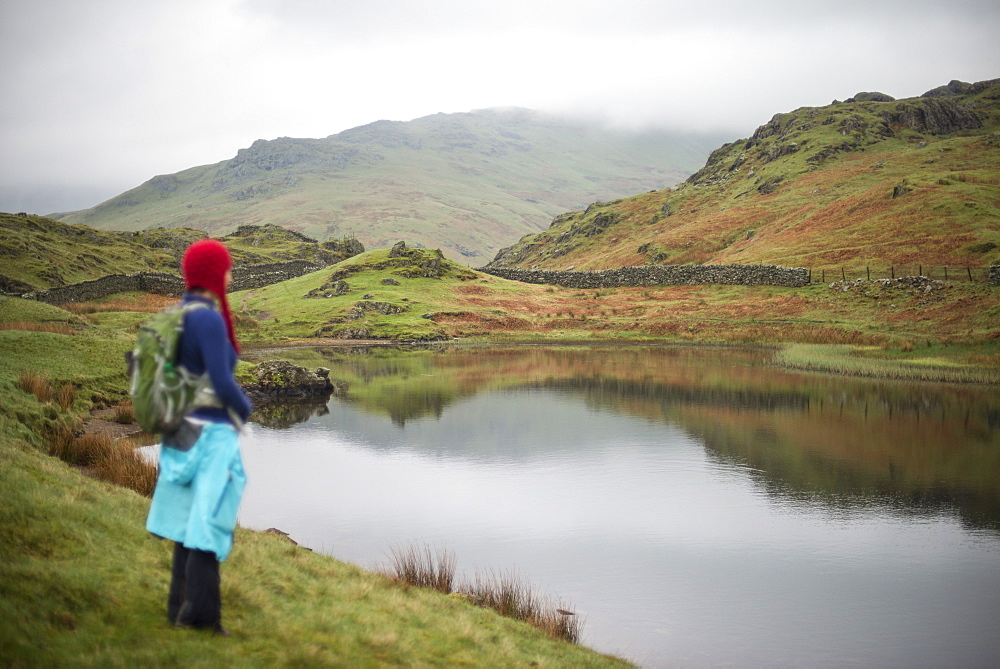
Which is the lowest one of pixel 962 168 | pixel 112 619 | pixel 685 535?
pixel 685 535

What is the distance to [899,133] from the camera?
474ft

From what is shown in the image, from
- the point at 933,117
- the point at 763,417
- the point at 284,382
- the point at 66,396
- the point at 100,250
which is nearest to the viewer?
the point at 66,396

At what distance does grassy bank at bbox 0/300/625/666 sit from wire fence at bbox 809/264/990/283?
5828 centimetres

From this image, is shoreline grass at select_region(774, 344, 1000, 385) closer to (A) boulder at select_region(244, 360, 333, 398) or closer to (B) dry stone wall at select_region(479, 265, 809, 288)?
(B) dry stone wall at select_region(479, 265, 809, 288)

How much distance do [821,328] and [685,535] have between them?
4597 centimetres

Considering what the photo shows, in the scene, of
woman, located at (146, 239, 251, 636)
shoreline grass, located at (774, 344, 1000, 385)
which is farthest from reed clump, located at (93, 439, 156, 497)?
shoreline grass, located at (774, 344, 1000, 385)

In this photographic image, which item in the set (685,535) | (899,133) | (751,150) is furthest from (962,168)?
(685,535)

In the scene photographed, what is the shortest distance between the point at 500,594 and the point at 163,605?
6620 millimetres

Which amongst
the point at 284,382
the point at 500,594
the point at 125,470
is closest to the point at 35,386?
the point at 125,470

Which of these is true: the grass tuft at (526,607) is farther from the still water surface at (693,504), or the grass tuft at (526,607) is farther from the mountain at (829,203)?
the mountain at (829,203)

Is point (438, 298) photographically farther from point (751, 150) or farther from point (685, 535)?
point (751, 150)

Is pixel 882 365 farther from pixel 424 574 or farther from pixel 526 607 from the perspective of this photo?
pixel 424 574

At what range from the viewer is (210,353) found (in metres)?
6.66

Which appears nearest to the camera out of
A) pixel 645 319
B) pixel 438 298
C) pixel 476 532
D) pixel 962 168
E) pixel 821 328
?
pixel 476 532
